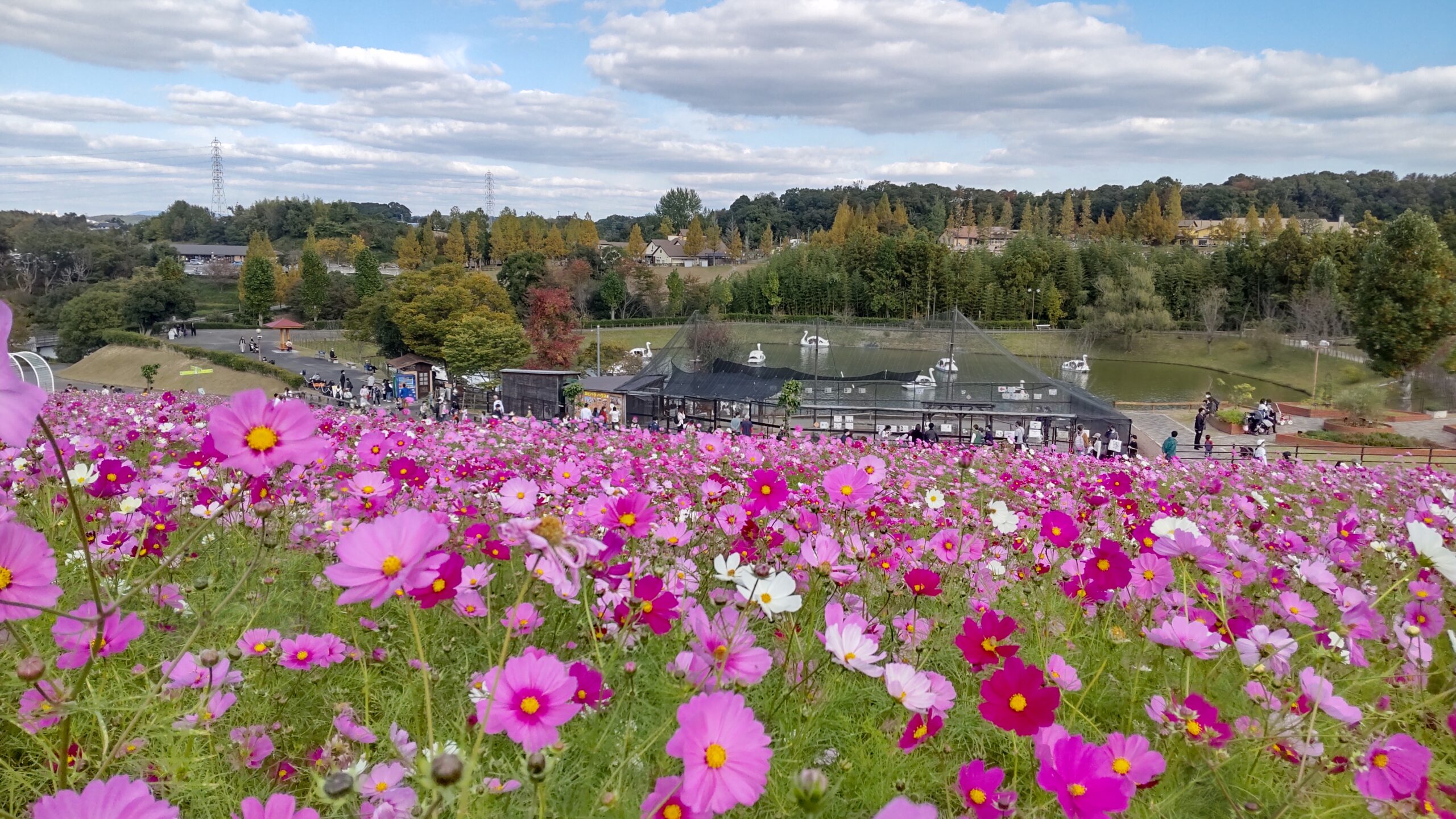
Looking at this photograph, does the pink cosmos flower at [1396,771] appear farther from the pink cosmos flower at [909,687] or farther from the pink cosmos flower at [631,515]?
the pink cosmos flower at [631,515]

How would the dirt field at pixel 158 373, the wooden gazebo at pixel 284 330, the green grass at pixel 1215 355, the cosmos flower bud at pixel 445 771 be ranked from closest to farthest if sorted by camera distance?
the cosmos flower bud at pixel 445 771 < the dirt field at pixel 158 373 < the green grass at pixel 1215 355 < the wooden gazebo at pixel 284 330

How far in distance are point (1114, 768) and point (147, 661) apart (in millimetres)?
1610

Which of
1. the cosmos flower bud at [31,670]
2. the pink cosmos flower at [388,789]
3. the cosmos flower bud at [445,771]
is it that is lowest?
the pink cosmos flower at [388,789]

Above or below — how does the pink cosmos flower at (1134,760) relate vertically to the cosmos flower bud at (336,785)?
below

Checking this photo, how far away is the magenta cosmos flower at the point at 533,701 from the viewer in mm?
841

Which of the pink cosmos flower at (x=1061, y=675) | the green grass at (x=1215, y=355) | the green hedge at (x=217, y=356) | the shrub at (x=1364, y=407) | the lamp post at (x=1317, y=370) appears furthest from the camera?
the green grass at (x=1215, y=355)

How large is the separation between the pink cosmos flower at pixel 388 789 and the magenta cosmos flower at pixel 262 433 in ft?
1.13

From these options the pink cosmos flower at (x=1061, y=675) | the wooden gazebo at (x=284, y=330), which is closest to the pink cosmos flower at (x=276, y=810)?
the pink cosmos flower at (x=1061, y=675)

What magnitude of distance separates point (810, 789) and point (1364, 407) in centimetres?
2558

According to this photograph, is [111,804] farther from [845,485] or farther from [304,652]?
[845,485]

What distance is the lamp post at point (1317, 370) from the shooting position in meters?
25.8

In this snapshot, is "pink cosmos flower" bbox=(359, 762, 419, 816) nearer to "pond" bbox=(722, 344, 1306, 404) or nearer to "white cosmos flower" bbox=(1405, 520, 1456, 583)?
Result: "white cosmos flower" bbox=(1405, 520, 1456, 583)

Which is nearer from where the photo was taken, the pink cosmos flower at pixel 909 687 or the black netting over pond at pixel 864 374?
the pink cosmos flower at pixel 909 687

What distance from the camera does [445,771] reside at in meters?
0.51
